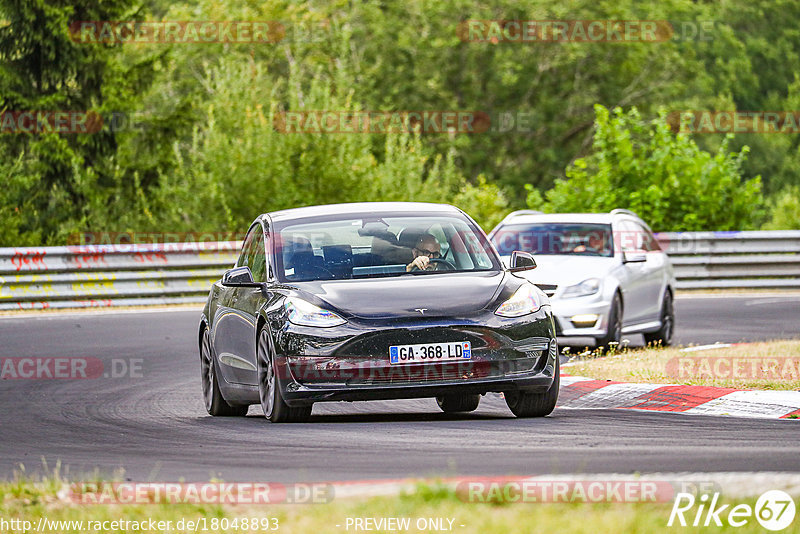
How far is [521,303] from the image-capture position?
10.4 m

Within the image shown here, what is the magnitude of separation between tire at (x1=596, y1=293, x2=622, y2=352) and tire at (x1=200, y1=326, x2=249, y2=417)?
561 centimetres

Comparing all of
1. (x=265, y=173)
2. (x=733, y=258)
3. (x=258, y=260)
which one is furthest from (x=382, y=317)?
(x=265, y=173)

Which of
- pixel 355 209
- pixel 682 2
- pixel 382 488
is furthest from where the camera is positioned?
pixel 682 2

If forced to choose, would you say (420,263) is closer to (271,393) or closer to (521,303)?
(521,303)

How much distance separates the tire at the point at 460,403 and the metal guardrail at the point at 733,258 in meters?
17.1

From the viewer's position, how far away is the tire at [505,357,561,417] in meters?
10.6

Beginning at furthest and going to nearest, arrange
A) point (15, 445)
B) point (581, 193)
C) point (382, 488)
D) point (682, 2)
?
point (682, 2) < point (581, 193) < point (15, 445) < point (382, 488)

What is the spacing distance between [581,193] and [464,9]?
27.7m

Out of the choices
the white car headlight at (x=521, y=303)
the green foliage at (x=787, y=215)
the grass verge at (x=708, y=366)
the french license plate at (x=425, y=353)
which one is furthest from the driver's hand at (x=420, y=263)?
the green foliage at (x=787, y=215)

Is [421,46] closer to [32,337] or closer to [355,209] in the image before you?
[32,337]

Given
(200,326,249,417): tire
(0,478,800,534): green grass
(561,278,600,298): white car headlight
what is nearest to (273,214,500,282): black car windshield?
(200,326,249,417): tire

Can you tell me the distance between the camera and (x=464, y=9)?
192ft

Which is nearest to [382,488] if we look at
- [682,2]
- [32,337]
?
[32,337]

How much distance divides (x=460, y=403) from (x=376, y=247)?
1.37m
